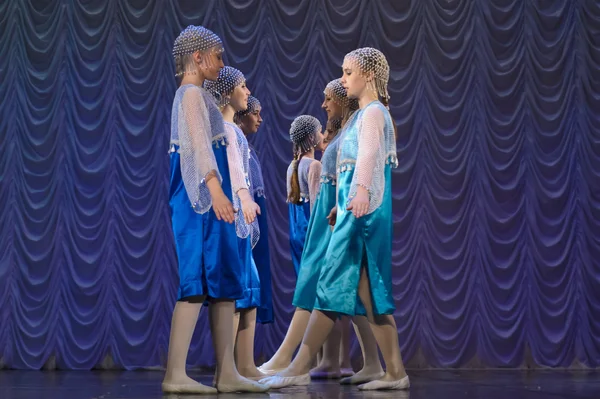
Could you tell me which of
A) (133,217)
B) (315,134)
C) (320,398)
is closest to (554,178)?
(315,134)

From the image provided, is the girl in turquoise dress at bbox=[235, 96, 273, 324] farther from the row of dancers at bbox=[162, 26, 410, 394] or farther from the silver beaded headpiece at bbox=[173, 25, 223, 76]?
the silver beaded headpiece at bbox=[173, 25, 223, 76]

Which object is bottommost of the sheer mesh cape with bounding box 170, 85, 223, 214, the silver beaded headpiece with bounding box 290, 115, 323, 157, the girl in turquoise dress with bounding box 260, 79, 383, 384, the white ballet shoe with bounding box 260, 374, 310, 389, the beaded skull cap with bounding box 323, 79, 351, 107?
the white ballet shoe with bounding box 260, 374, 310, 389

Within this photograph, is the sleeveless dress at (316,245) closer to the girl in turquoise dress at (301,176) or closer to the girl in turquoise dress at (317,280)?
the girl in turquoise dress at (317,280)

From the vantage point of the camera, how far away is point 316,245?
4.20 metres

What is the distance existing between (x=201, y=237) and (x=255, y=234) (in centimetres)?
116

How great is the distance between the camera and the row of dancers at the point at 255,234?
3.34 m

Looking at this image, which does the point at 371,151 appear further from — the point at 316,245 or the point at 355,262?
the point at 316,245

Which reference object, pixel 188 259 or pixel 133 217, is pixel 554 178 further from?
pixel 188 259

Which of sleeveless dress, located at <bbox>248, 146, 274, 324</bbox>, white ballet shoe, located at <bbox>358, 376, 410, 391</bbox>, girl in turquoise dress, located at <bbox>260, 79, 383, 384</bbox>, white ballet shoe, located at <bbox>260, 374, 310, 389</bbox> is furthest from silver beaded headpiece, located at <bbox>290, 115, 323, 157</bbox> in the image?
white ballet shoe, located at <bbox>358, 376, 410, 391</bbox>

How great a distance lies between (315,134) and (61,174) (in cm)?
307

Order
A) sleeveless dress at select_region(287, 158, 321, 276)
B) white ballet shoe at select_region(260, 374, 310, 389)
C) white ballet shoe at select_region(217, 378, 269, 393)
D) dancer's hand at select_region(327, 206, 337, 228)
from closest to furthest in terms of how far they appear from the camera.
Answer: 1. white ballet shoe at select_region(217, 378, 269, 393)
2. white ballet shoe at select_region(260, 374, 310, 389)
3. dancer's hand at select_region(327, 206, 337, 228)
4. sleeveless dress at select_region(287, 158, 321, 276)

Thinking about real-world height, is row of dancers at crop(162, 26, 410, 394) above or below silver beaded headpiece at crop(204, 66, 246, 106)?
below

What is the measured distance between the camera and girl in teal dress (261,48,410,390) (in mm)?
3688

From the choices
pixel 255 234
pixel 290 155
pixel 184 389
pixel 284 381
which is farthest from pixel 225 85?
pixel 290 155
